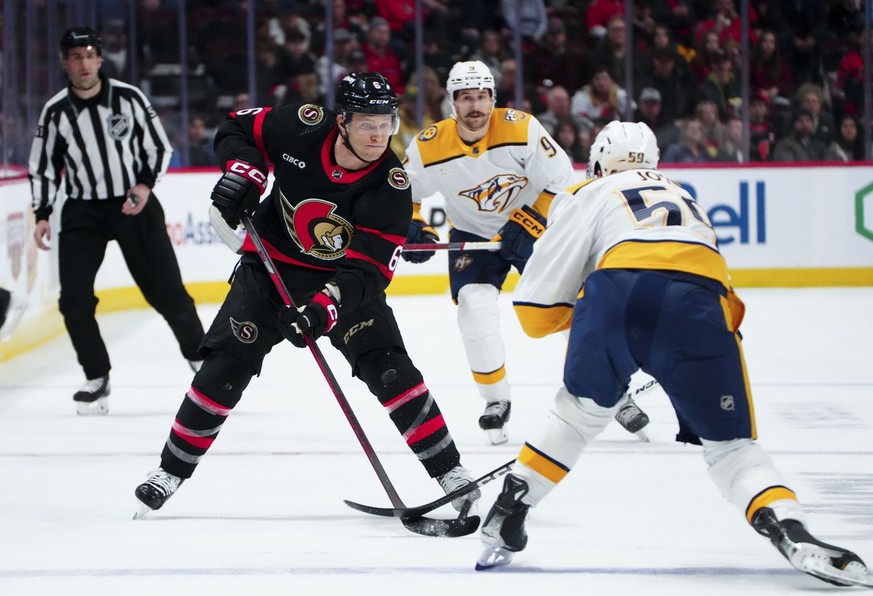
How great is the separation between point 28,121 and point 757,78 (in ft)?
14.1

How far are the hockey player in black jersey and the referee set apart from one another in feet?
5.18

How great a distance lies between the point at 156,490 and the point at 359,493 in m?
0.55

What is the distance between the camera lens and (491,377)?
13.4 ft

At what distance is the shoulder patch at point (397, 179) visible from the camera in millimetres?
3006

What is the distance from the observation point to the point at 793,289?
25.4 ft

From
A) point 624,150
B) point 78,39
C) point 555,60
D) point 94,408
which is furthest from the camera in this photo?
point 555,60

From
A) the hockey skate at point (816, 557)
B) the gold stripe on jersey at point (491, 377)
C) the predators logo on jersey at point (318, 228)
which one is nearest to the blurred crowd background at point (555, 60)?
the gold stripe on jersey at point (491, 377)

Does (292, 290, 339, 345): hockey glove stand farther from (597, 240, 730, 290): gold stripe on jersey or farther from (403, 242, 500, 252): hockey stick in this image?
(403, 242, 500, 252): hockey stick

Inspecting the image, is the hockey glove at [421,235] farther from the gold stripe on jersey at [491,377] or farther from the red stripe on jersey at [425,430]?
the red stripe on jersey at [425,430]

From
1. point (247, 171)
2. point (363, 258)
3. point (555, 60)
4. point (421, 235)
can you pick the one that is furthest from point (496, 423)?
point (555, 60)

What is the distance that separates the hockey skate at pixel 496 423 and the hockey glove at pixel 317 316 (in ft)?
4.04

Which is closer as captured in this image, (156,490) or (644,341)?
(644,341)

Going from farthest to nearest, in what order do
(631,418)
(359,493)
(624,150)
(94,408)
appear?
(94,408) < (631,418) < (359,493) < (624,150)

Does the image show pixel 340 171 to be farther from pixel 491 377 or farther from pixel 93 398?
pixel 93 398
